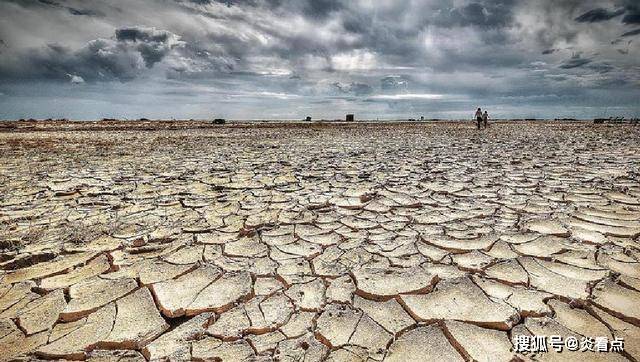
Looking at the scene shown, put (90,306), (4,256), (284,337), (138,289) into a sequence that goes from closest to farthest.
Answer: (284,337), (90,306), (138,289), (4,256)

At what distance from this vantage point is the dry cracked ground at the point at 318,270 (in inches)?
58.9

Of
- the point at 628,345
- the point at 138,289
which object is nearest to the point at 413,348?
the point at 628,345

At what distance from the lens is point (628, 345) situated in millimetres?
1393

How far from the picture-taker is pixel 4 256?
2346mm

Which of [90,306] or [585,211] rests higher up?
[585,211]

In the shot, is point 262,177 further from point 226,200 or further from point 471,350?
point 471,350

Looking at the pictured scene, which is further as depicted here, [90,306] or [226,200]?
[226,200]

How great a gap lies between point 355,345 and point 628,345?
1165mm

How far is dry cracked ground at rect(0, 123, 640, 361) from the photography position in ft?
4.91

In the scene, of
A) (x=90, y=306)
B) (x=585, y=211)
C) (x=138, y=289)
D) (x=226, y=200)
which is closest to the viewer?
(x=90, y=306)

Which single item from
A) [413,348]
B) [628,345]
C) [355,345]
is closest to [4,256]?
[355,345]

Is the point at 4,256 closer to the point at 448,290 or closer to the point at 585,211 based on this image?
the point at 448,290

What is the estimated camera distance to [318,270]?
212 cm

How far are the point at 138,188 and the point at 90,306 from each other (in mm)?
2905
